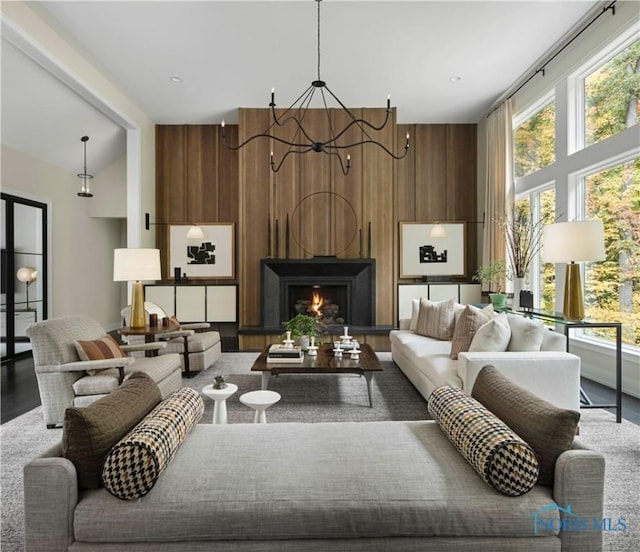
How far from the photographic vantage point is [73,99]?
16.1 ft

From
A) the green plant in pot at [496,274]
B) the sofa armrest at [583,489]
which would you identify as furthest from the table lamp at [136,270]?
the green plant in pot at [496,274]

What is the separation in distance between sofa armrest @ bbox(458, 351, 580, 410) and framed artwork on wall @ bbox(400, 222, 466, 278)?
12.1 ft

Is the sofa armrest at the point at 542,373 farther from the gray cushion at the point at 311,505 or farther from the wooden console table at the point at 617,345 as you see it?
the gray cushion at the point at 311,505

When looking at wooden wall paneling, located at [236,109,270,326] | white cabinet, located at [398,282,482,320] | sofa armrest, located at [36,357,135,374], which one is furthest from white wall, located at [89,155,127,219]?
white cabinet, located at [398,282,482,320]

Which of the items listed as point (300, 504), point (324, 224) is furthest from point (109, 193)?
point (300, 504)

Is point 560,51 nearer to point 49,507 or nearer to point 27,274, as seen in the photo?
point 49,507

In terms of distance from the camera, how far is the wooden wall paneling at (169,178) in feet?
20.9

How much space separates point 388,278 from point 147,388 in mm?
4568

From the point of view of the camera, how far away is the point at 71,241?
650cm

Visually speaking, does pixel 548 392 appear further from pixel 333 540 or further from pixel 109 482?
pixel 109 482

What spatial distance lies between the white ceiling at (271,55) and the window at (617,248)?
1.53 metres

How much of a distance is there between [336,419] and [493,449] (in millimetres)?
1846

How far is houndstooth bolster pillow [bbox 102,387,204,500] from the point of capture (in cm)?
124

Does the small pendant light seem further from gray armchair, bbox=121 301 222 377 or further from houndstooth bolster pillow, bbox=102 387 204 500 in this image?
houndstooth bolster pillow, bbox=102 387 204 500
